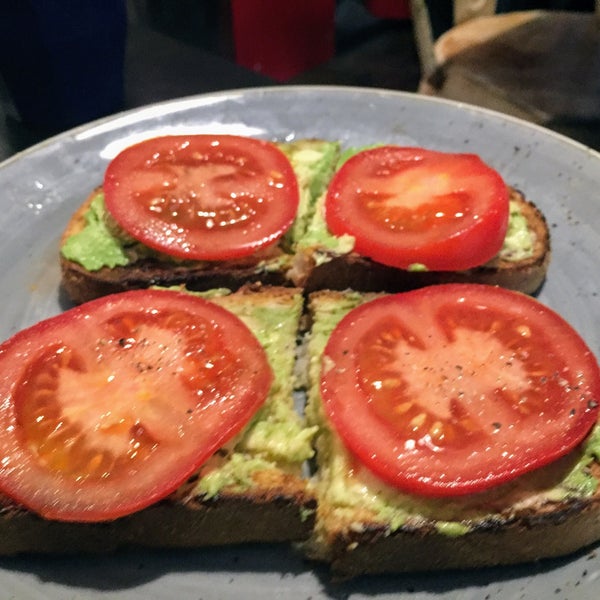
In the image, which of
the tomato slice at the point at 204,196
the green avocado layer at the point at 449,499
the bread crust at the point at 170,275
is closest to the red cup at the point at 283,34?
the tomato slice at the point at 204,196

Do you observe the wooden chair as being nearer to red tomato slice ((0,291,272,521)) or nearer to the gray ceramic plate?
the gray ceramic plate

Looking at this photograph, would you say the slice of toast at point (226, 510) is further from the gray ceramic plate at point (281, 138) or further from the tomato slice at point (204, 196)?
the tomato slice at point (204, 196)

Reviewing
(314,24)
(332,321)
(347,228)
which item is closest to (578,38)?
(314,24)

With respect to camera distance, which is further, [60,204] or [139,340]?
[60,204]

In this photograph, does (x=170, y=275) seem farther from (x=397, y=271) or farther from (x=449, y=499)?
(x=449, y=499)

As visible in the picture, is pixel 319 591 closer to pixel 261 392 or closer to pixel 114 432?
pixel 261 392

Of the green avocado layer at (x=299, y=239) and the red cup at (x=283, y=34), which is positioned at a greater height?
the green avocado layer at (x=299, y=239)

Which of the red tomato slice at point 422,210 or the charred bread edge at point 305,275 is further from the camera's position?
the charred bread edge at point 305,275

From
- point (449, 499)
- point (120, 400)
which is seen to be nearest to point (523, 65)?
point (449, 499)
